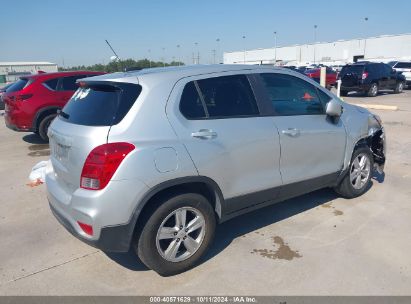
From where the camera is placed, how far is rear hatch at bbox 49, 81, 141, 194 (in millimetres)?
2793

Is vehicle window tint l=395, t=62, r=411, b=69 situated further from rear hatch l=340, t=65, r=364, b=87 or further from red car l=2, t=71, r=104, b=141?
red car l=2, t=71, r=104, b=141

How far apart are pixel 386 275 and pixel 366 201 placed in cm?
175

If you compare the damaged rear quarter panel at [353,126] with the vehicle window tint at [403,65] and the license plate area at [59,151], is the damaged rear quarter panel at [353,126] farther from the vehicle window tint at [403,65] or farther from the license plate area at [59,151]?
the vehicle window tint at [403,65]

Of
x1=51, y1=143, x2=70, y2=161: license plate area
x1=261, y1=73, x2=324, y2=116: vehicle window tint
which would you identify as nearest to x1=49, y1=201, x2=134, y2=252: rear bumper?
x1=51, y1=143, x2=70, y2=161: license plate area

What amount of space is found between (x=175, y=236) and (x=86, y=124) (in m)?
1.19

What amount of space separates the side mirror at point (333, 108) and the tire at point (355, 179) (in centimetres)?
77

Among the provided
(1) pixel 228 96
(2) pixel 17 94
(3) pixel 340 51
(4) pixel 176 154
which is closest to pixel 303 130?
(1) pixel 228 96

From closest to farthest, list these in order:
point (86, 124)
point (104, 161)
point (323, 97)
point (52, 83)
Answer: point (104, 161) → point (86, 124) → point (323, 97) → point (52, 83)

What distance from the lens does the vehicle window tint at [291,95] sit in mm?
3744

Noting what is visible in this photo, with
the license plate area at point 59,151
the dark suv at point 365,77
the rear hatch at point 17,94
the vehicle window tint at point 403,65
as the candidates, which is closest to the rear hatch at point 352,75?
the dark suv at point 365,77

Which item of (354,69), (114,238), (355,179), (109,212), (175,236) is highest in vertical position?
(354,69)

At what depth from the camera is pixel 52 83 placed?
869 cm

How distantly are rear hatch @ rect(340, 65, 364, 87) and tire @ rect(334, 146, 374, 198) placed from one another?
1411 cm

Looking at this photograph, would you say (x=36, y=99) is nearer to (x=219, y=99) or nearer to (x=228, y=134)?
(x=219, y=99)
